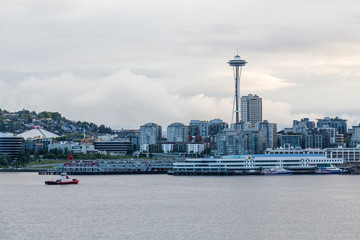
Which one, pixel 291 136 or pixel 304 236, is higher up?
pixel 291 136

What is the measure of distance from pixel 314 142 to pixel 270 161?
230 feet

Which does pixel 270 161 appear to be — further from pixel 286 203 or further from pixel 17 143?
pixel 17 143

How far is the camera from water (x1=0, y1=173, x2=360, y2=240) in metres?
46.6

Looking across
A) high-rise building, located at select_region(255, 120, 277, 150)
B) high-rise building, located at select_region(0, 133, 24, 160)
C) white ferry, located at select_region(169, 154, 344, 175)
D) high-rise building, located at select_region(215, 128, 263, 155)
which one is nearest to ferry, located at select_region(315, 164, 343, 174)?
white ferry, located at select_region(169, 154, 344, 175)

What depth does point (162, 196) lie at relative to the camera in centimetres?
7075

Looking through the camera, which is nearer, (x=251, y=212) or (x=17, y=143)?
(x=251, y=212)

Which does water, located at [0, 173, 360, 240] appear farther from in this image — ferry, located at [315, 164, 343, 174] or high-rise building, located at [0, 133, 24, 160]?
high-rise building, located at [0, 133, 24, 160]

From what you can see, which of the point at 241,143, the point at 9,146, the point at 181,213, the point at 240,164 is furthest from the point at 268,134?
the point at 181,213

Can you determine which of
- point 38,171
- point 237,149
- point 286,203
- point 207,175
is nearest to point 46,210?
point 286,203

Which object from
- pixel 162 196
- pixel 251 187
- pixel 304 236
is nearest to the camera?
pixel 304 236

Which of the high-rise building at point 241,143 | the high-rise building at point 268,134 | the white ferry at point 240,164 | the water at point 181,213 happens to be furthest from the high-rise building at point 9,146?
the water at point 181,213

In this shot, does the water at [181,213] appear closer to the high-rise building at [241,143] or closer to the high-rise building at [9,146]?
the high-rise building at [241,143]

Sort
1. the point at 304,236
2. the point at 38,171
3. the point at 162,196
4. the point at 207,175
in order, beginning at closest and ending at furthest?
the point at 304,236
the point at 162,196
the point at 207,175
the point at 38,171

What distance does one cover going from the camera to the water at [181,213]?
46.6m
